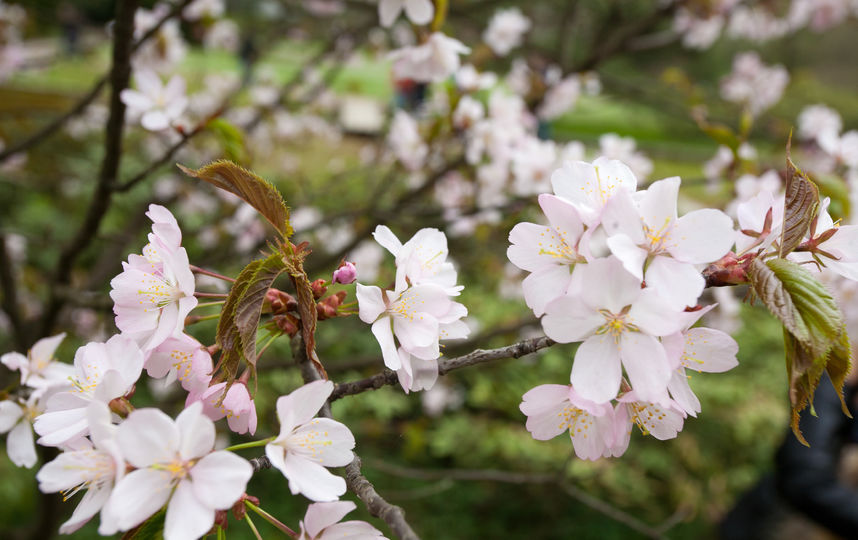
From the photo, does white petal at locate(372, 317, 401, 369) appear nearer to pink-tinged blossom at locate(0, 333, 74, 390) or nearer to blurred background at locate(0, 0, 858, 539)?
pink-tinged blossom at locate(0, 333, 74, 390)

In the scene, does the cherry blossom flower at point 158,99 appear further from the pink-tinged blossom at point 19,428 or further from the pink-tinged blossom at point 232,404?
the pink-tinged blossom at point 232,404

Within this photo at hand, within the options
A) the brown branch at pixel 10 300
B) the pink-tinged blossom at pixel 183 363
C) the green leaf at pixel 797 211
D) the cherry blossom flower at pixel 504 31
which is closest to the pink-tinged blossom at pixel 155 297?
the pink-tinged blossom at pixel 183 363

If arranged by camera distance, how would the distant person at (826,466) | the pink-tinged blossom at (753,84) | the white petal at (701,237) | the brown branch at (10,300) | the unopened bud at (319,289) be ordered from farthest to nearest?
the pink-tinged blossom at (753,84), the distant person at (826,466), the brown branch at (10,300), the unopened bud at (319,289), the white petal at (701,237)

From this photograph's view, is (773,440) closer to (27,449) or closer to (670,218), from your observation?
(670,218)

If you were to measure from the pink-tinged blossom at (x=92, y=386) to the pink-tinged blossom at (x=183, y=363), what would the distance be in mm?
36

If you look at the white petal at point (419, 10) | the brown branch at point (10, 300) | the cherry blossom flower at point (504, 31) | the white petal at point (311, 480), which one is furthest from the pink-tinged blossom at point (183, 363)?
the cherry blossom flower at point (504, 31)

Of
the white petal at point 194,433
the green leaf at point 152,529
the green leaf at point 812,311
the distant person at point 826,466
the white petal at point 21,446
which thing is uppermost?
the green leaf at point 812,311

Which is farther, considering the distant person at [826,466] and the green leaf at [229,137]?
the distant person at [826,466]

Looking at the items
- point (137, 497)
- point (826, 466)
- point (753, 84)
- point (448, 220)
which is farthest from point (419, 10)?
point (753, 84)

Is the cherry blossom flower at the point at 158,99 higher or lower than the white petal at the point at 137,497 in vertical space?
lower

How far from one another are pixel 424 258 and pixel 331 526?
0.96 feet

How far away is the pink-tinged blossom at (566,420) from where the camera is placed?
0.62 metres

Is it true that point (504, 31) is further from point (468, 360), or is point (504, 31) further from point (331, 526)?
point (331, 526)

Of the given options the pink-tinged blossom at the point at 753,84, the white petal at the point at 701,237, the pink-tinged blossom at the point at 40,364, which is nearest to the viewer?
the white petal at the point at 701,237
